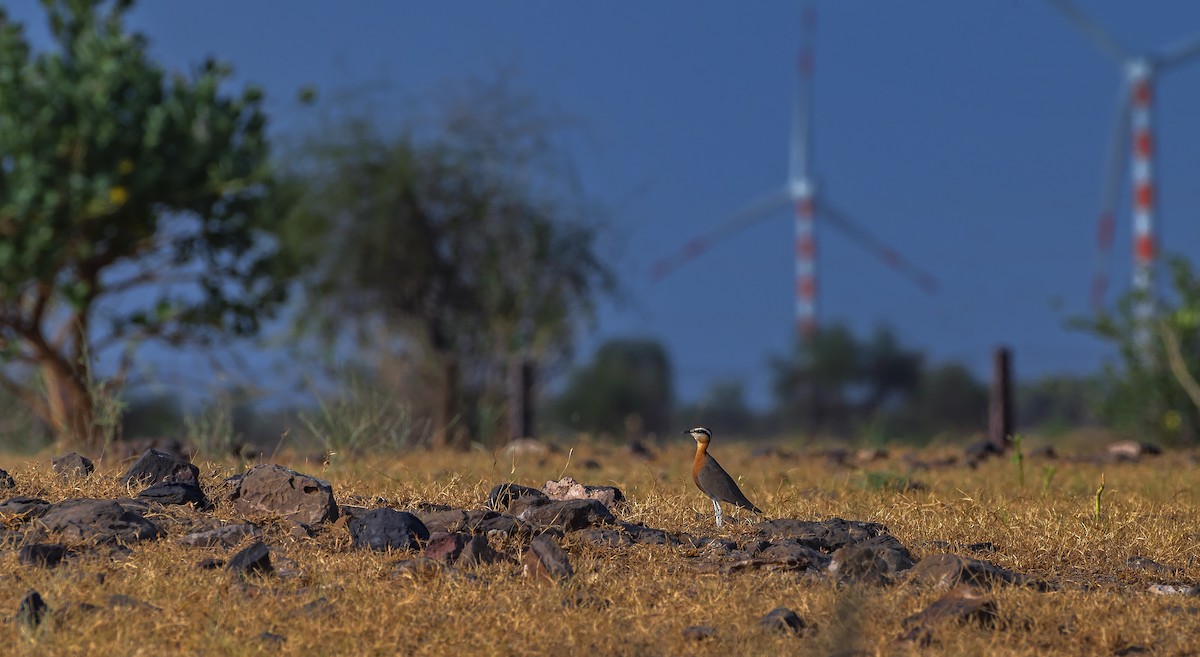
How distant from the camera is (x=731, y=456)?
1284cm

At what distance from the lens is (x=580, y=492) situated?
22.5 ft

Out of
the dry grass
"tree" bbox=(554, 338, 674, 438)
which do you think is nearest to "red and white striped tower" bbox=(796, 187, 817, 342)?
"tree" bbox=(554, 338, 674, 438)

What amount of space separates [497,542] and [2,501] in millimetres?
2366

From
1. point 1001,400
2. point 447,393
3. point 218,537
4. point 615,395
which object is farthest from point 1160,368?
point 615,395

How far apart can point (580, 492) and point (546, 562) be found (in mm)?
1492

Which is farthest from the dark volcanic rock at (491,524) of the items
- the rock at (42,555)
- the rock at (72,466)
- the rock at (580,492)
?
the rock at (72,466)

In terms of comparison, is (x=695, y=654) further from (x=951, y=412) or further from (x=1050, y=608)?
(x=951, y=412)

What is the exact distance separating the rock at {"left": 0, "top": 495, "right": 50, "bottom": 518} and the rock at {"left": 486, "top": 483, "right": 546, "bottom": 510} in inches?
80.0

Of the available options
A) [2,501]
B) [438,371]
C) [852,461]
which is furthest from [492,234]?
[2,501]

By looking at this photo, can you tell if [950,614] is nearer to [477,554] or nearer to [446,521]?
[477,554]

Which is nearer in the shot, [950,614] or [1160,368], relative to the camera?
[950,614]

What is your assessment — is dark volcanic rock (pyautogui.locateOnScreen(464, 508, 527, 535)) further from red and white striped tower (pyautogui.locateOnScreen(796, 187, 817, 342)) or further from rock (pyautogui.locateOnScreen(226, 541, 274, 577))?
red and white striped tower (pyautogui.locateOnScreen(796, 187, 817, 342))

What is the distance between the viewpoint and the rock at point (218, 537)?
560cm

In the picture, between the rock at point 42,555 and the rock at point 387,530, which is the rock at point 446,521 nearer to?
the rock at point 387,530
